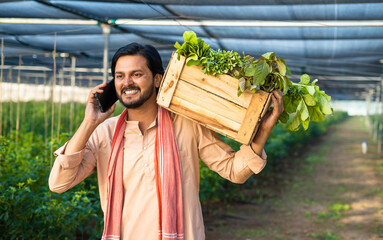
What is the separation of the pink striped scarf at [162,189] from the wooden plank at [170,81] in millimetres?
113

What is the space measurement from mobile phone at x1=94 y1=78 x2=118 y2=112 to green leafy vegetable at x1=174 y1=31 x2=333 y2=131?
1.09 ft

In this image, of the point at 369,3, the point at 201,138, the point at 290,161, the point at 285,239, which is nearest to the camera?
the point at 201,138

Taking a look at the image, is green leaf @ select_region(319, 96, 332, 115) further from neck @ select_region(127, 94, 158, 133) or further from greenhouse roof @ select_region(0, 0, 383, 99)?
greenhouse roof @ select_region(0, 0, 383, 99)

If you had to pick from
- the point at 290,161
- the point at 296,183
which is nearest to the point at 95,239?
the point at 296,183

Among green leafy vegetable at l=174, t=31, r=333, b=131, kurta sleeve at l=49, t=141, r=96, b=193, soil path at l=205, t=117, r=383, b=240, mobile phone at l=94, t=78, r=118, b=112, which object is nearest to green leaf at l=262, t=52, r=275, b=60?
green leafy vegetable at l=174, t=31, r=333, b=131

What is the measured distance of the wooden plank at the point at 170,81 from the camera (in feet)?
5.63

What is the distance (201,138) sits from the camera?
1806 millimetres

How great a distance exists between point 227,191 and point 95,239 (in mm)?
3317

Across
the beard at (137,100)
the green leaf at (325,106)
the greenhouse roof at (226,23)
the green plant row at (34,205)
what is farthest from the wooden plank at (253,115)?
the greenhouse roof at (226,23)

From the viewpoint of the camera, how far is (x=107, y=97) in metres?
1.77

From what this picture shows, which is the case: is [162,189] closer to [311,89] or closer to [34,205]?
[311,89]

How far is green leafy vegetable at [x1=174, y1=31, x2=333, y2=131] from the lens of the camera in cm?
159

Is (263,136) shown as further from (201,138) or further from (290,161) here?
(290,161)

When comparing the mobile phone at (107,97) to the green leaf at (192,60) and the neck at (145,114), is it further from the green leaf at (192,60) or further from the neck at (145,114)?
the green leaf at (192,60)
